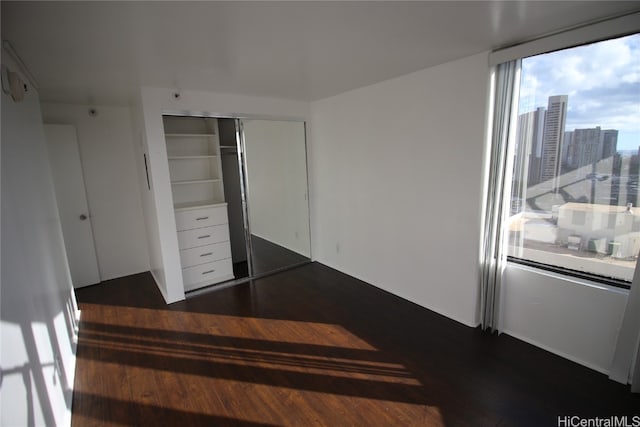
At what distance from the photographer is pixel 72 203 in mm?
4098

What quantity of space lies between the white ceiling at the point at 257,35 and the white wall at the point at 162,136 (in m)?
0.34

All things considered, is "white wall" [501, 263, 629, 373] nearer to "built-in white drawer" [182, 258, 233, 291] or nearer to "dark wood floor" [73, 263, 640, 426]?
"dark wood floor" [73, 263, 640, 426]

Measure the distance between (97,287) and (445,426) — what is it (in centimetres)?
446

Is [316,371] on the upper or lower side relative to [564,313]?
lower

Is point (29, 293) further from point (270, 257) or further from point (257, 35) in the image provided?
point (270, 257)

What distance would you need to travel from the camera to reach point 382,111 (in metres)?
3.42

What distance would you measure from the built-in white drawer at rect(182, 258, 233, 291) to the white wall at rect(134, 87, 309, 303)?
223mm

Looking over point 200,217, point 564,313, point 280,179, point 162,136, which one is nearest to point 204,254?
point 200,217

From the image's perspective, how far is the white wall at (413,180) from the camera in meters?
2.75

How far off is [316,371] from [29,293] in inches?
74.3

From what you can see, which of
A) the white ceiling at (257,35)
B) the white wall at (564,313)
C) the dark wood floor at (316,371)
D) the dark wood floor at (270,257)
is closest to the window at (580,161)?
the white wall at (564,313)

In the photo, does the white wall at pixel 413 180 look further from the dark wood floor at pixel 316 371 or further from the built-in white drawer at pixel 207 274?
the built-in white drawer at pixel 207 274

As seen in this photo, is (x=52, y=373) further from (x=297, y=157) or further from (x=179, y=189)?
(x=297, y=157)

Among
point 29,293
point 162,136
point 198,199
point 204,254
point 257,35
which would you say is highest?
point 257,35
